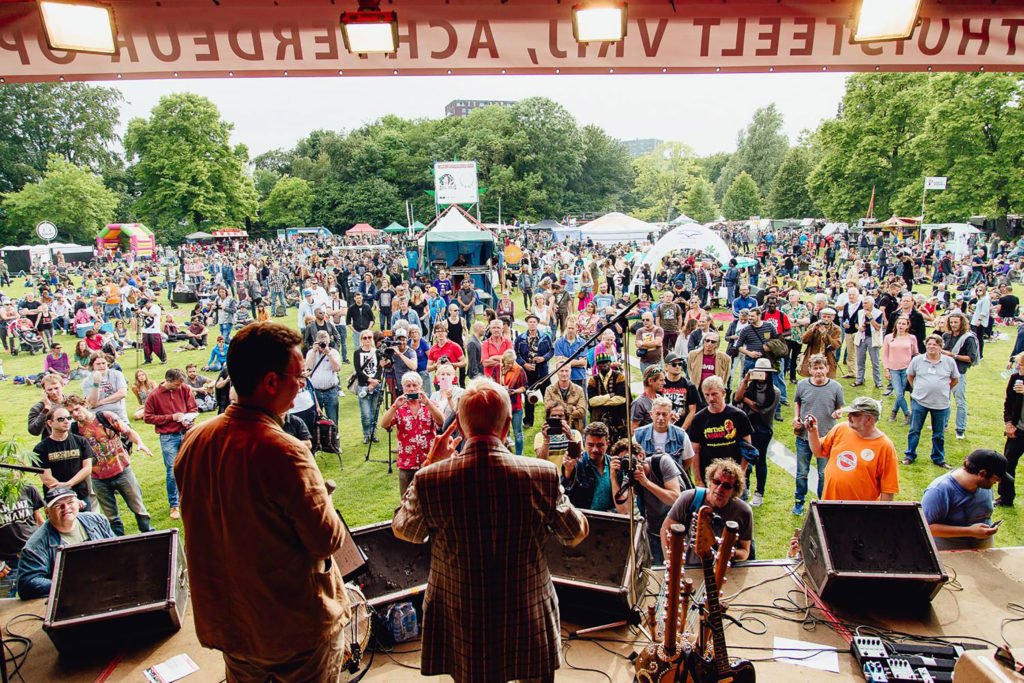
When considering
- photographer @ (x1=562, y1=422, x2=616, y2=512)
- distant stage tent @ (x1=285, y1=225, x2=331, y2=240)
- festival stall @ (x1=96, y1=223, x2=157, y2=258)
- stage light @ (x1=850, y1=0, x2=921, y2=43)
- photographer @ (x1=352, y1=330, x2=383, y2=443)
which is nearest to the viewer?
stage light @ (x1=850, y1=0, x2=921, y2=43)

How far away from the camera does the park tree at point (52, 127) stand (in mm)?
48188

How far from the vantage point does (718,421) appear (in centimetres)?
523

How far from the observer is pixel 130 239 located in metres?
42.3

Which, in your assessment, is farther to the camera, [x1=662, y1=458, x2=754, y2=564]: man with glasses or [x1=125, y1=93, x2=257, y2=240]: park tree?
[x1=125, y1=93, x2=257, y2=240]: park tree

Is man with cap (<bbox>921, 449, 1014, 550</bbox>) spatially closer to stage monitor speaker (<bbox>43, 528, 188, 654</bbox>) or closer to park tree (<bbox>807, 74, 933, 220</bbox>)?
stage monitor speaker (<bbox>43, 528, 188, 654</bbox>)

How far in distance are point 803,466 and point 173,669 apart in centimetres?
554

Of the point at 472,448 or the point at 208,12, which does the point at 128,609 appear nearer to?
the point at 472,448

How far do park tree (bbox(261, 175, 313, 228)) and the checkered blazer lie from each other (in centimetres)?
5979

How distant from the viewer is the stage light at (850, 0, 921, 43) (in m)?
3.45

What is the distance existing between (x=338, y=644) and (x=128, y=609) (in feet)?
8.68

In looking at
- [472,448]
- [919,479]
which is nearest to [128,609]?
[472,448]

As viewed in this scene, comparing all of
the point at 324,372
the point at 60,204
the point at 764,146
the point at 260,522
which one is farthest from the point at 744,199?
the point at 260,522

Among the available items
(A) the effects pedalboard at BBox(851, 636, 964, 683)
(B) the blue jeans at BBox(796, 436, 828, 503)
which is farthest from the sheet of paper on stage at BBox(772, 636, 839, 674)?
(B) the blue jeans at BBox(796, 436, 828, 503)

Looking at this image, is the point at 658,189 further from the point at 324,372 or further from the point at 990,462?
the point at 990,462
